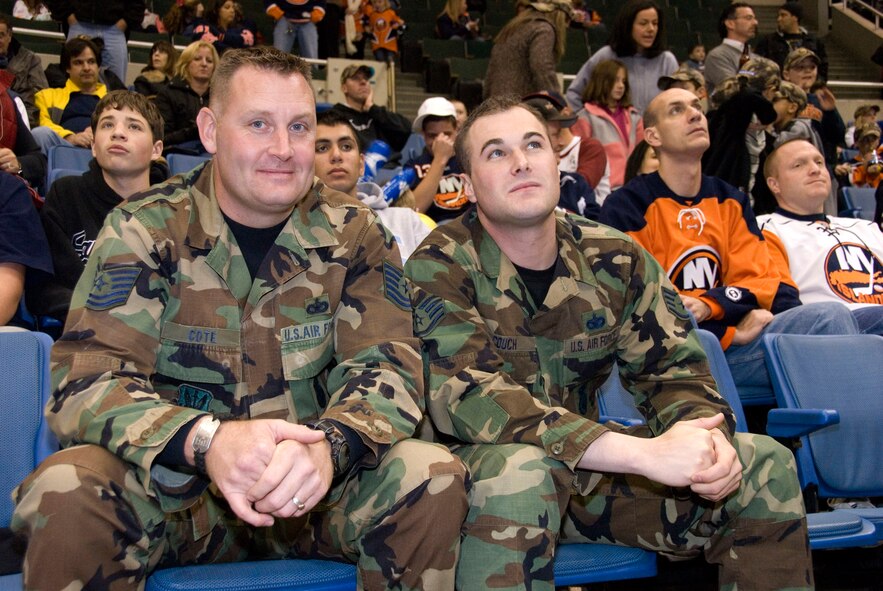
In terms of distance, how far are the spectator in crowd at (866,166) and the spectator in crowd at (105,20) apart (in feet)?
15.4

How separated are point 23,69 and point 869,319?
15.5ft

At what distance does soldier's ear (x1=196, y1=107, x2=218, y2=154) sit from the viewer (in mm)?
1842

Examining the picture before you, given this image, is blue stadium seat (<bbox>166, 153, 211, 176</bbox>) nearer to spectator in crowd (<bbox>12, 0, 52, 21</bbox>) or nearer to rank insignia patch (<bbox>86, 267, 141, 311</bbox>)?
rank insignia patch (<bbox>86, 267, 141, 311</bbox>)

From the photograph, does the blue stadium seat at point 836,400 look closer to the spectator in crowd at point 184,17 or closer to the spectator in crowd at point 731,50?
the spectator in crowd at point 731,50

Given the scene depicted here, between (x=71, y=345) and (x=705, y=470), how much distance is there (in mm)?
1119

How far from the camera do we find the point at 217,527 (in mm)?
1664

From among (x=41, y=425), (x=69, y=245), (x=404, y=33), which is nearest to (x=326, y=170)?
(x=69, y=245)

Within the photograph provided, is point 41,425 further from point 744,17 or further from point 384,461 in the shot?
point 744,17

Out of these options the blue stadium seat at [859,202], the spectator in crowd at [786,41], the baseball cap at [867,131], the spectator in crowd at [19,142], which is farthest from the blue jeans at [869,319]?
the spectator in crowd at [786,41]

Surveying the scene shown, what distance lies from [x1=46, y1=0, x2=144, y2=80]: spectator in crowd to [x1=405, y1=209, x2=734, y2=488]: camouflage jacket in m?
4.44

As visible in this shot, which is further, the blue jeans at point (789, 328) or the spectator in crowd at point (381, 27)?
the spectator in crowd at point (381, 27)

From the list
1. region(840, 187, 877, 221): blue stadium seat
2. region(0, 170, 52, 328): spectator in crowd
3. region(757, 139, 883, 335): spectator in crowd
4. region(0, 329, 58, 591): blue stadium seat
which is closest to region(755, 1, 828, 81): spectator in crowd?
region(840, 187, 877, 221): blue stadium seat

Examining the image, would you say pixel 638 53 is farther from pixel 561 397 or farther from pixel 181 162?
pixel 561 397

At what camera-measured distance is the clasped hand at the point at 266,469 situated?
1386mm
